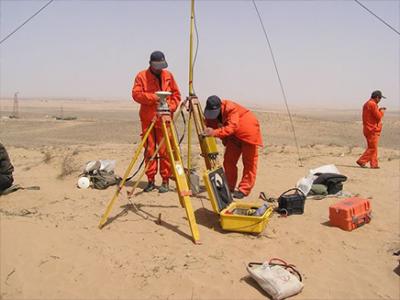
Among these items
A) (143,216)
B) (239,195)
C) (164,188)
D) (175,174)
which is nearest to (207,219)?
(143,216)

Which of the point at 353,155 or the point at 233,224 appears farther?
the point at 353,155

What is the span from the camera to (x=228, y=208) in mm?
5352

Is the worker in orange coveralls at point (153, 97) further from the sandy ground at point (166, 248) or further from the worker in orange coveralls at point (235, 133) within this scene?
the worker in orange coveralls at point (235, 133)

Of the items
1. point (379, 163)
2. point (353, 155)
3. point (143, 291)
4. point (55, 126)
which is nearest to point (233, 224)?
point (143, 291)

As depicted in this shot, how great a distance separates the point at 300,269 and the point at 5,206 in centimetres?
399

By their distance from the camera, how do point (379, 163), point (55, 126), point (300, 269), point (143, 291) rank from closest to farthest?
point (143, 291)
point (300, 269)
point (379, 163)
point (55, 126)

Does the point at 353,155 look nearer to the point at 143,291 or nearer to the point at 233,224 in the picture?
the point at 233,224

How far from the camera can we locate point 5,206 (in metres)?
5.90

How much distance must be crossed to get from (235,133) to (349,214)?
196 cm

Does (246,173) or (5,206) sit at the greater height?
(246,173)

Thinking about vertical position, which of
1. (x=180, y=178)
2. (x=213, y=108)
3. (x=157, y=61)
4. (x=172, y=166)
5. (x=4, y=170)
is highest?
(x=157, y=61)

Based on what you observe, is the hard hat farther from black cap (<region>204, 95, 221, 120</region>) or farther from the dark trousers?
black cap (<region>204, 95, 221, 120</region>)

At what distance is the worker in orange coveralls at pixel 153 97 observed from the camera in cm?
634

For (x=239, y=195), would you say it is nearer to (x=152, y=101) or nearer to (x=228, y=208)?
(x=228, y=208)
